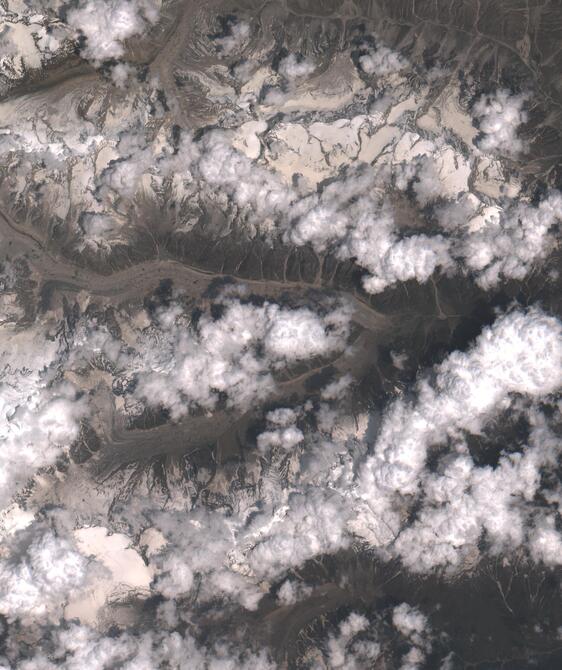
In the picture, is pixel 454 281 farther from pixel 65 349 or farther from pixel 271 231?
pixel 65 349

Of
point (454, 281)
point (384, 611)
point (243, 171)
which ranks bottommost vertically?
point (384, 611)

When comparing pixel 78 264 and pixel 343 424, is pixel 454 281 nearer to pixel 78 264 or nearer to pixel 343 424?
pixel 343 424

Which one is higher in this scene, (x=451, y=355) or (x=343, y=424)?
(x=451, y=355)

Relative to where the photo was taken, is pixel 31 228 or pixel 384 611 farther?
pixel 31 228

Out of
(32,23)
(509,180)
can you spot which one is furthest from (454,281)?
(32,23)

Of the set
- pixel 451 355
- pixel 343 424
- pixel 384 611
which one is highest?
pixel 451 355

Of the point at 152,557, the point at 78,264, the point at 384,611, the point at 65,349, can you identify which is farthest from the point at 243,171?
the point at 384,611
